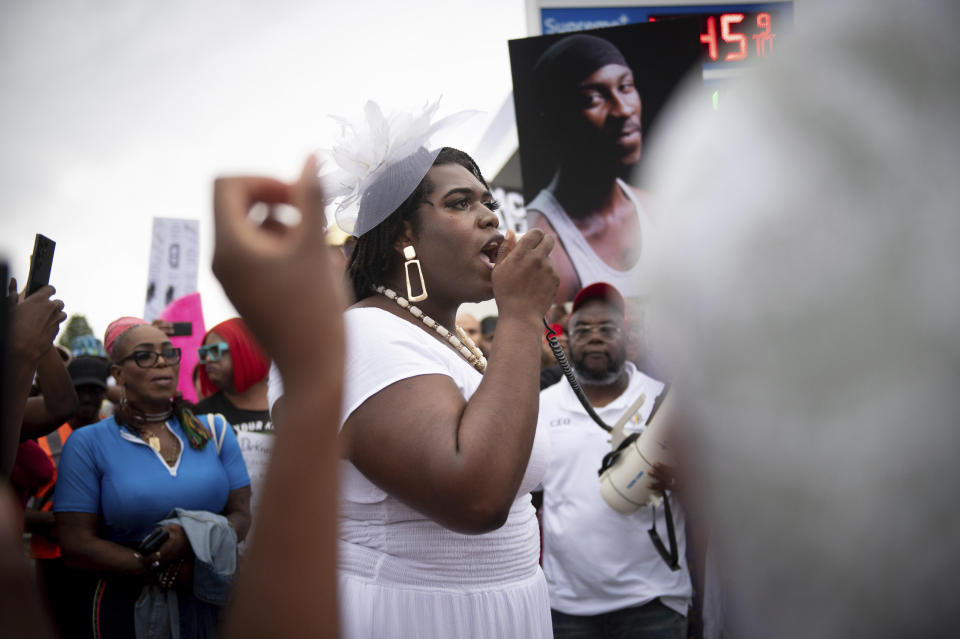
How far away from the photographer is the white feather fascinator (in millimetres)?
1863

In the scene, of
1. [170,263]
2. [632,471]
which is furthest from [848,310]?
[170,263]

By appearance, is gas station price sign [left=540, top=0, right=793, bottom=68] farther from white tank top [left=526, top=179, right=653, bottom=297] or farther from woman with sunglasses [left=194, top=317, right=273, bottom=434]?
woman with sunglasses [left=194, top=317, right=273, bottom=434]

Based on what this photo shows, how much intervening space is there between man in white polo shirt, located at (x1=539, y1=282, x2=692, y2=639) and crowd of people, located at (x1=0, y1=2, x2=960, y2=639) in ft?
1.11

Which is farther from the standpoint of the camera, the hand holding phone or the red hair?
the red hair

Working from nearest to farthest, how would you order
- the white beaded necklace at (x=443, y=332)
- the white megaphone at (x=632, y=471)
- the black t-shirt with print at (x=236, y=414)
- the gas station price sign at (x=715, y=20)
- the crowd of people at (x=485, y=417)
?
1. the crowd of people at (x=485, y=417)
2. the white beaded necklace at (x=443, y=332)
3. the white megaphone at (x=632, y=471)
4. the black t-shirt with print at (x=236, y=414)
5. the gas station price sign at (x=715, y=20)

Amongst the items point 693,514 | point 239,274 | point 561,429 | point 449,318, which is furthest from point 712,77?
point 239,274

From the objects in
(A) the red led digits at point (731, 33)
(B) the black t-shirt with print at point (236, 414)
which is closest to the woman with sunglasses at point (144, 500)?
(B) the black t-shirt with print at point (236, 414)

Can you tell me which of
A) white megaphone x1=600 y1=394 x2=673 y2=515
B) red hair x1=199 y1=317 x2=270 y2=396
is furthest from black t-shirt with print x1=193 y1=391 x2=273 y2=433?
white megaphone x1=600 y1=394 x2=673 y2=515

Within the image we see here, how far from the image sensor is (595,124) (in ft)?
13.1

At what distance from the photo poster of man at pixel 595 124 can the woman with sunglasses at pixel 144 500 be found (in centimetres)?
210

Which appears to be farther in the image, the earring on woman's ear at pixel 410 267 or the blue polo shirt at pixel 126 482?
the blue polo shirt at pixel 126 482

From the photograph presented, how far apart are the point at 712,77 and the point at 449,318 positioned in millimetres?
3360

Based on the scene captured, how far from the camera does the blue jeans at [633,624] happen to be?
133 inches

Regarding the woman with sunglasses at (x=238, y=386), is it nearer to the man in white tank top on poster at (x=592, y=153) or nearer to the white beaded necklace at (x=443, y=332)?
the man in white tank top on poster at (x=592, y=153)
